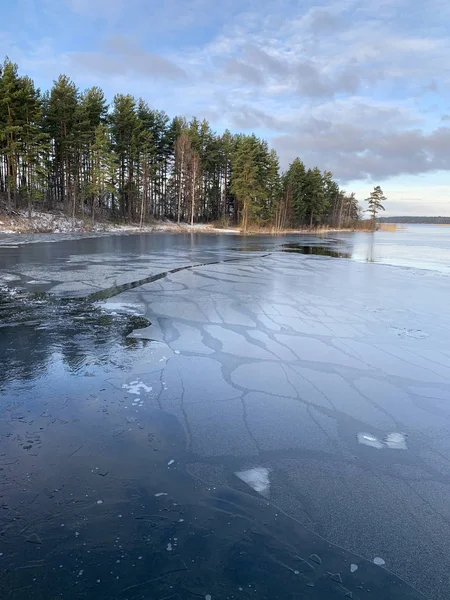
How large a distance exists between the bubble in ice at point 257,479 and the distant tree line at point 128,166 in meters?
35.5

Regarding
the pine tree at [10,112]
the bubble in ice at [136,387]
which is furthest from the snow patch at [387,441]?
the pine tree at [10,112]

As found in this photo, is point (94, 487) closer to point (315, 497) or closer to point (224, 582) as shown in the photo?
point (224, 582)

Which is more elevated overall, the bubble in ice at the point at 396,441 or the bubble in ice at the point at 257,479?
the bubble in ice at the point at 396,441

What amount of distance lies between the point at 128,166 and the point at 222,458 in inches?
1881

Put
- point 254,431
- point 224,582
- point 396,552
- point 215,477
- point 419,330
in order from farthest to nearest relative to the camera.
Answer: point 419,330
point 254,431
point 215,477
point 396,552
point 224,582

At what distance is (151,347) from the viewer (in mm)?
5641

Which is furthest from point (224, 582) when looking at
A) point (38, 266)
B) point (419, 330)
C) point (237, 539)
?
point (38, 266)

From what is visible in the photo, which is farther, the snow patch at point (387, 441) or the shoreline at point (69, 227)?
the shoreline at point (69, 227)

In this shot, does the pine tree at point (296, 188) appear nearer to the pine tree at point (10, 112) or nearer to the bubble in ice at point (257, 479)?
the pine tree at point (10, 112)

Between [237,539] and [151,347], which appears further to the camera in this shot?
[151,347]

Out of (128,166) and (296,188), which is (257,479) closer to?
(128,166)

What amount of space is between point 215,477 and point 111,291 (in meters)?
7.36

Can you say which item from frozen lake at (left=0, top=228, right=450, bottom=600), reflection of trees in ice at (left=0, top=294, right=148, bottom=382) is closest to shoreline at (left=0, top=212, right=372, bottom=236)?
reflection of trees in ice at (left=0, top=294, right=148, bottom=382)

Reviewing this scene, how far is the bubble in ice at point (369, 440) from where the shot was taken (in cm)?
332
